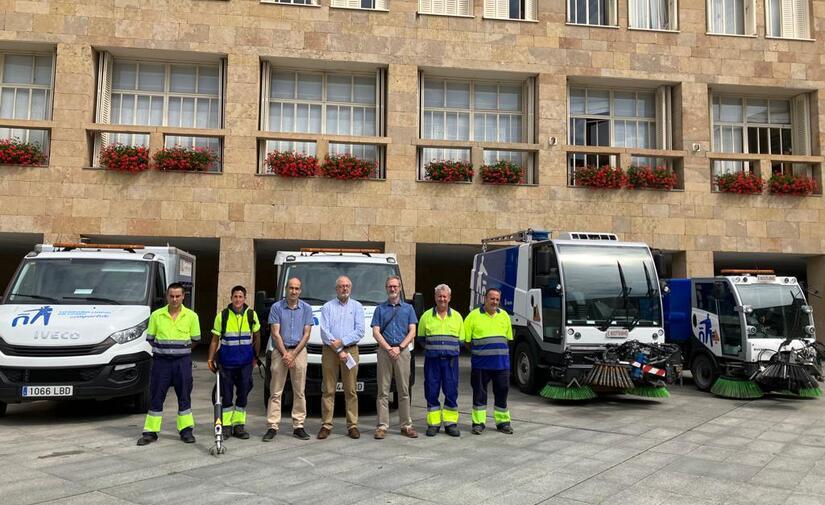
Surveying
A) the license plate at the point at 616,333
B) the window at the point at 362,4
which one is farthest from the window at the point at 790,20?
the license plate at the point at 616,333

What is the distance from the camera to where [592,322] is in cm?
1002

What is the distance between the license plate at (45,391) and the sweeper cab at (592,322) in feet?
21.8

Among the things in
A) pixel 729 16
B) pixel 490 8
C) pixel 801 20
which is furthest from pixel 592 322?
pixel 801 20

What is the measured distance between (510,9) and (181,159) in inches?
379

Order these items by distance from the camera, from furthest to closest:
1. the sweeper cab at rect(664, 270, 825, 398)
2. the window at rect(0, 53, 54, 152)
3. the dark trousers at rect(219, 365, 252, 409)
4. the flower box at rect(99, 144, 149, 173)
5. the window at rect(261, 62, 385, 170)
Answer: the window at rect(261, 62, 385, 170)
the window at rect(0, 53, 54, 152)
the flower box at rect(99, 144, 149, 173)
the sweeper cab at rect(664, 270, 825, 398)
the dark trousers at rect(219, 365, 252, 409)

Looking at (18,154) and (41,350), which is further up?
(18,154)

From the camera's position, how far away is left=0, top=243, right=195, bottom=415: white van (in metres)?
7.67

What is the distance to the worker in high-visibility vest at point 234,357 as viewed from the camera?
7.16m

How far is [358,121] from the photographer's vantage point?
685 inches

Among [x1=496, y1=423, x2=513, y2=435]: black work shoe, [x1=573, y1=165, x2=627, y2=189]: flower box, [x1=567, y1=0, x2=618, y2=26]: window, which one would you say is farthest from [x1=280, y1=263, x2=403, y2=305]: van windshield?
[x1=567, y1=0, x2=618, y2=26]: window

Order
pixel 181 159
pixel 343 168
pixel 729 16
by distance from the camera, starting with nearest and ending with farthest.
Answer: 1. pixel 181 159
2. pixel 343 168
3. pixel 729 16

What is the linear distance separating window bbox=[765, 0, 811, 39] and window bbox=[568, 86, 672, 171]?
12.2 feet

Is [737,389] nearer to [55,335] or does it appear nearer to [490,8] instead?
[55,335]

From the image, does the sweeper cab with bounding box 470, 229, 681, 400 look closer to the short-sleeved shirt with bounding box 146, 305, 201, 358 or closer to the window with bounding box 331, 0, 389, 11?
the short-sleeved shirt with bounding box 146, 305, 201, 358
